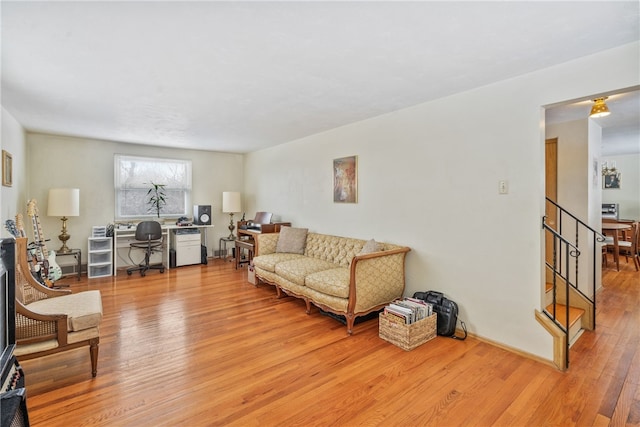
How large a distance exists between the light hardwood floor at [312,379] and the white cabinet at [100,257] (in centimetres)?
227

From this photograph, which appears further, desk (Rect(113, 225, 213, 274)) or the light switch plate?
desk (Rect(113, 225, 213, 274))

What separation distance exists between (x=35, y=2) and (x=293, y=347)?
283cm

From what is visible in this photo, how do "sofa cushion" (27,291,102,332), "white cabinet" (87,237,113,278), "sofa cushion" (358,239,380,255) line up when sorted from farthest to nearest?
"white cabinet" (87,237,113,278) < "sofa cushion" (358,239,380,255) < "sofa cushion" (27,291,102,332)

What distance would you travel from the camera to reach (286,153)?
5520 mm

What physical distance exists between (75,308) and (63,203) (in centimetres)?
329

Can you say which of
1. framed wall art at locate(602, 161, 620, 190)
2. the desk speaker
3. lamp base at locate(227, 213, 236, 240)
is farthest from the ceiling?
framed wall art at locate(602, 161, 620, 190)

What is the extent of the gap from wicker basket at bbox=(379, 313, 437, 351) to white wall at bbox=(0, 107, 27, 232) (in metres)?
4.14

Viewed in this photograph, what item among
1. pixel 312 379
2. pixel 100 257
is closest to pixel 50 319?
pixel 312 379

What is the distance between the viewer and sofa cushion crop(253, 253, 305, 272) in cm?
418

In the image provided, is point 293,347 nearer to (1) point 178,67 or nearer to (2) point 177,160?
(1) point 178,67

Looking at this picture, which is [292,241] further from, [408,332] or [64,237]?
[64,237]

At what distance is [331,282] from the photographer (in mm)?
3156

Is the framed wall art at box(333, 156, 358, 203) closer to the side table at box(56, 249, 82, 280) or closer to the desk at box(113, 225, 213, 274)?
the desk at box(113, 225, 213, 274)

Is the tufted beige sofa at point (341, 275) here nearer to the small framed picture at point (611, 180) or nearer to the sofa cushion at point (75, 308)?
the sofa cushion at point (75, 308)
